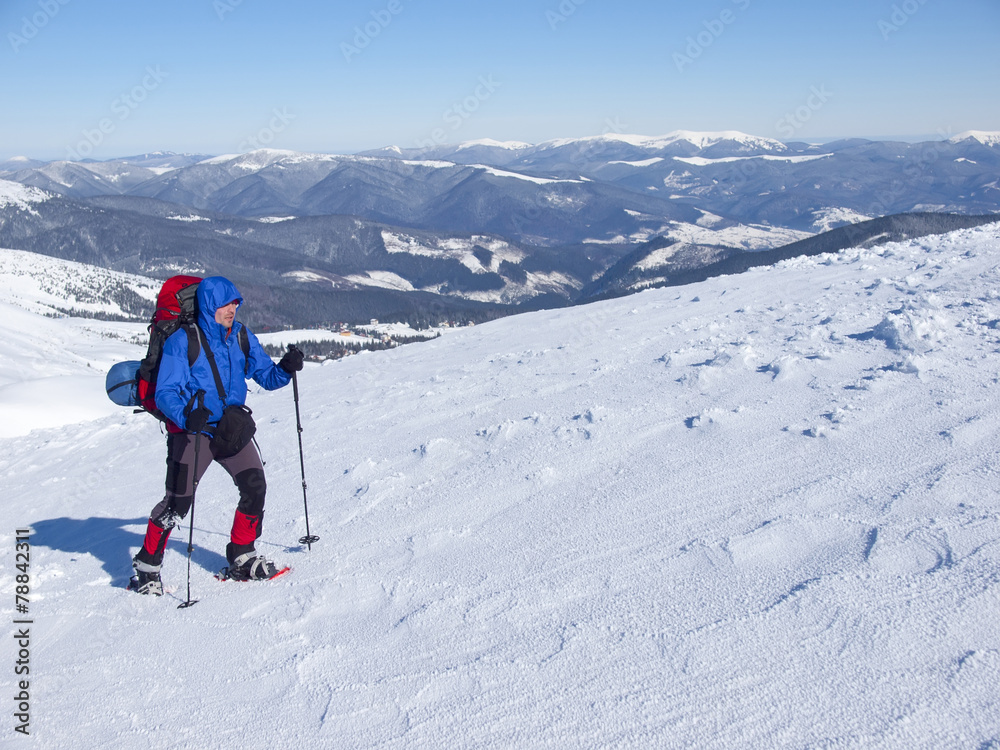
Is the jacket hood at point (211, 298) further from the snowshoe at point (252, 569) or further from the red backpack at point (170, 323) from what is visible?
the snowshoe at point (252, 569)

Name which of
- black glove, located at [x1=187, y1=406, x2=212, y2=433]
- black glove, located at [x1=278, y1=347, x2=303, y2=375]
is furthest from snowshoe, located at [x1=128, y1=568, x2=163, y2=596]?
black glove, located at [x1=278, y1=347, x2=303, y2=375]

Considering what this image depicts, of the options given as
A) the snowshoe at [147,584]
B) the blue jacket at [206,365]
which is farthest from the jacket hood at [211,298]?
the snowshoe at [147,584]

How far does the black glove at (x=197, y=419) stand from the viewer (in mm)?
5309

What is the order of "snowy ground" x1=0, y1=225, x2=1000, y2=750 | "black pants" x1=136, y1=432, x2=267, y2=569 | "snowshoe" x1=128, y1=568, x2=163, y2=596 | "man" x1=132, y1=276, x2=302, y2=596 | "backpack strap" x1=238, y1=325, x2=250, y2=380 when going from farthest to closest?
"backpack strap" x1=238, y1=325, x2=250, y2=380
"snowshoe" x1=128, y1=568, x2=163, y2=596
"black pants" x1=136, y1=432, x2=267, y2=569
"man" x1=132, y1=276, x2=302, y2=596
"snowy ground" x1=0, y1=225, x2=1000, y2=750

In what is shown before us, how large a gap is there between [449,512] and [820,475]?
3.67 m

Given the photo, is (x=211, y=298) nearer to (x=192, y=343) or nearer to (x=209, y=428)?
(x=192, y=343)

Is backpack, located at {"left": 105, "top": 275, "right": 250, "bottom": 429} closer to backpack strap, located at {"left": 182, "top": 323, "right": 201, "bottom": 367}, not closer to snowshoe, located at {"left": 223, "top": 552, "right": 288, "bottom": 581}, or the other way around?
backpack strap, located at {"left": 182, "top": 323, "right": 201, "bottom": 367}

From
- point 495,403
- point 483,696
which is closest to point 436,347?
point 495,403

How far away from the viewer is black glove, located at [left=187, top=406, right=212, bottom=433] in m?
5.31

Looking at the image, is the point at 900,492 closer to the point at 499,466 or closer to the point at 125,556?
the point at 499,466

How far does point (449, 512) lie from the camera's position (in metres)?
6.66

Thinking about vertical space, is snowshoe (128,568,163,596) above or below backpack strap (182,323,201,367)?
below

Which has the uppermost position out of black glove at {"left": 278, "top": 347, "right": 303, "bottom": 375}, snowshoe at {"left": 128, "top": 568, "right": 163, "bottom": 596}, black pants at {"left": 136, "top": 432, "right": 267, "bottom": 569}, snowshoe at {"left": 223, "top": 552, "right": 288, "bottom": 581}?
black glove at {"left": 278, "top": 347, "right": 303, "bottom": 375}

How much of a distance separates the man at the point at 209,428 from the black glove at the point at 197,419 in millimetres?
14
